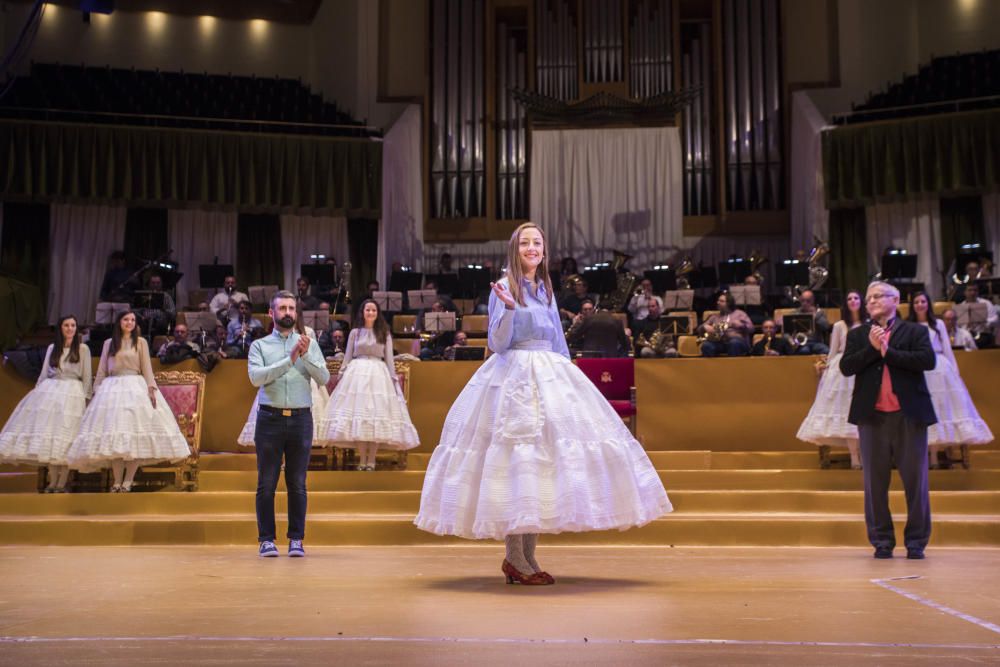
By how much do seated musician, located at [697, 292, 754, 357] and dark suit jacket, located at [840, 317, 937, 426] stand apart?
4839mm

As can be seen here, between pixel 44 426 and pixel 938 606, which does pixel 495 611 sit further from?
pixel 44 426

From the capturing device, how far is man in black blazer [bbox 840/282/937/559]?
234 inches

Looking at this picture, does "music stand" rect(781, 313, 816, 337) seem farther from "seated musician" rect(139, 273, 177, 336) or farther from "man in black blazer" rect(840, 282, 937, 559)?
"seated musician" rect(139, 273, 177, 336)

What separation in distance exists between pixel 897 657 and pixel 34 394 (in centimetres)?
823

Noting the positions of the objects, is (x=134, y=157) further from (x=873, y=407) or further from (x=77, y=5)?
(x=873, y=407)

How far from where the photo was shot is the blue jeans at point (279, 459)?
636cm

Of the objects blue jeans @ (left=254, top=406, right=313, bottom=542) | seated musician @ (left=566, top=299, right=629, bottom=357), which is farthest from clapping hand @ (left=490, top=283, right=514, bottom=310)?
seated musician @ (left=566, top=299, right=629, bottom=357)

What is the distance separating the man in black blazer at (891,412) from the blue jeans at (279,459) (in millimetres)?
3134

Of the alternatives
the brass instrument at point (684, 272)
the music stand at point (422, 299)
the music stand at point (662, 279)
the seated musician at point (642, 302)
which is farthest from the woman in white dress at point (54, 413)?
the brass instrument at point (684, 272)

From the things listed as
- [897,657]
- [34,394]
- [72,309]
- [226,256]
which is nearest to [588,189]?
[226,256]

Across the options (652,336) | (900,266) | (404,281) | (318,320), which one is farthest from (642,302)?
(318,320)

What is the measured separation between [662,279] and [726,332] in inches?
147

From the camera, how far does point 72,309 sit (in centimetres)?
1748

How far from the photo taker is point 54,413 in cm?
920
